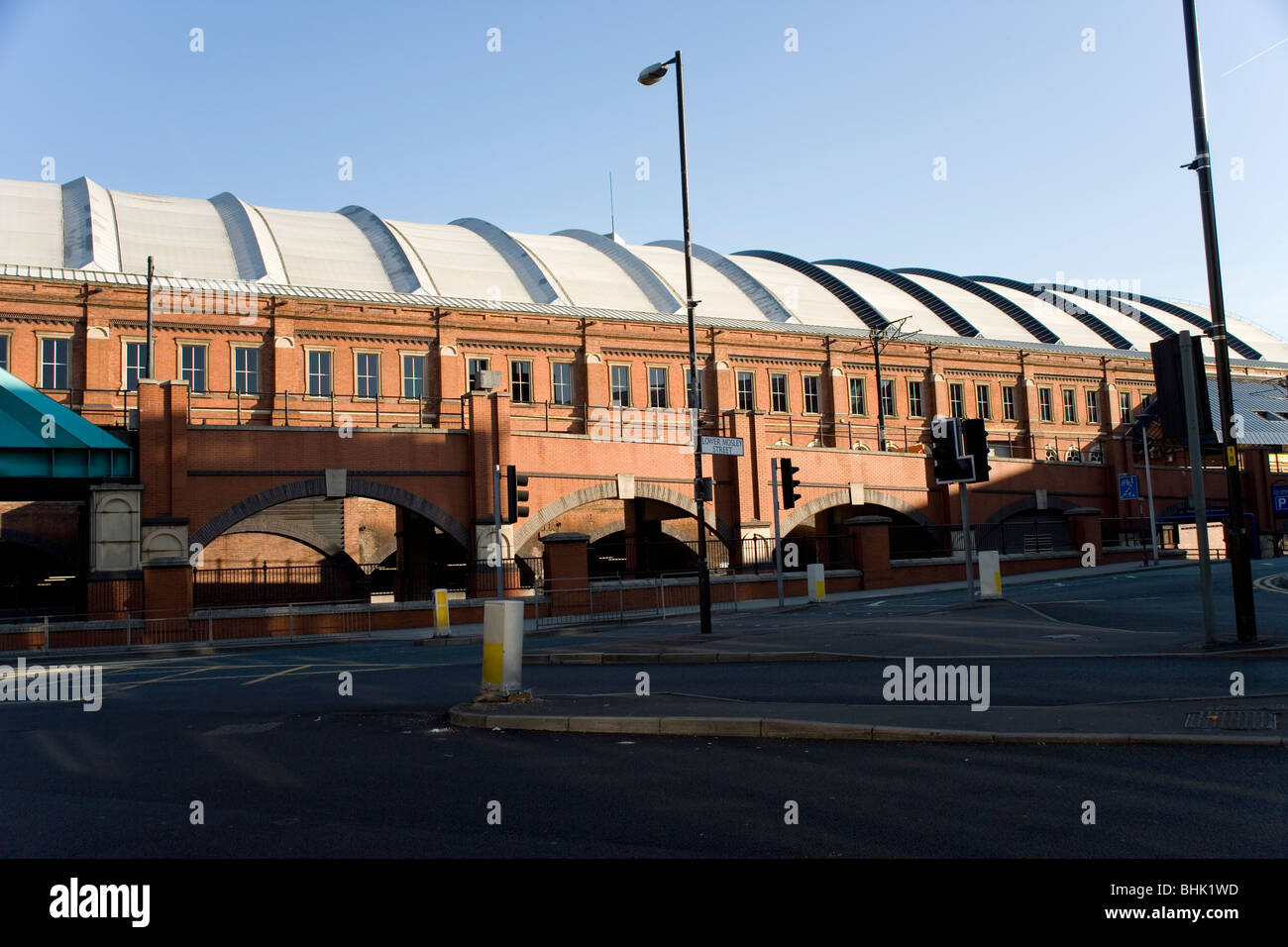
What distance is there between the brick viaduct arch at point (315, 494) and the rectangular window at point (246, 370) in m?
6.91

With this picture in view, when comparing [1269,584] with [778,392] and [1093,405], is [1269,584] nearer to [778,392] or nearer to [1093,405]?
[778,392]

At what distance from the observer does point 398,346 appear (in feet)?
127

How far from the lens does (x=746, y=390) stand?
44312 mm

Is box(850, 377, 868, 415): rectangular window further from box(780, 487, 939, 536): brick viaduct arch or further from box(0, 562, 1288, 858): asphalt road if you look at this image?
box(0, 562, 1288, 858): asphalt road

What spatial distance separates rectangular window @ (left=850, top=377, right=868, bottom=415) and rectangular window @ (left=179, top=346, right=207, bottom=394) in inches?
1054

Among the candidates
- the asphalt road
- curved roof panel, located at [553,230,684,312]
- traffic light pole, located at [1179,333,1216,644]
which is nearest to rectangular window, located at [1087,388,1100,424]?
curved roof panel, located at [553,230,684,312]

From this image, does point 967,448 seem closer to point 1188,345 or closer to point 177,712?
point 1188,345

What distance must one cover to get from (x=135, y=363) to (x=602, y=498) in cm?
1637

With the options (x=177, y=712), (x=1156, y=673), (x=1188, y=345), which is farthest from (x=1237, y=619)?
(x=177, y=712)

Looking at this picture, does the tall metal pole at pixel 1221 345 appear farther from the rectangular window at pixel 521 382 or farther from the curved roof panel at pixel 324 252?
the curved roof panel at pixel 324 252

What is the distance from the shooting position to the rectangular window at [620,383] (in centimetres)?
4184

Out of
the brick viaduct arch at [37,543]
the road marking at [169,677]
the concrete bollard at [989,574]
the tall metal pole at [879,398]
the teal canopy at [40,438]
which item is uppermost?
the tall metal pole at [879,398]

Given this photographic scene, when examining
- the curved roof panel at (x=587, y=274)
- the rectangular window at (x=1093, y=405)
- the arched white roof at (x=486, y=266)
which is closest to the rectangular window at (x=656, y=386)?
the arched white roof at (x=486, y=266)
